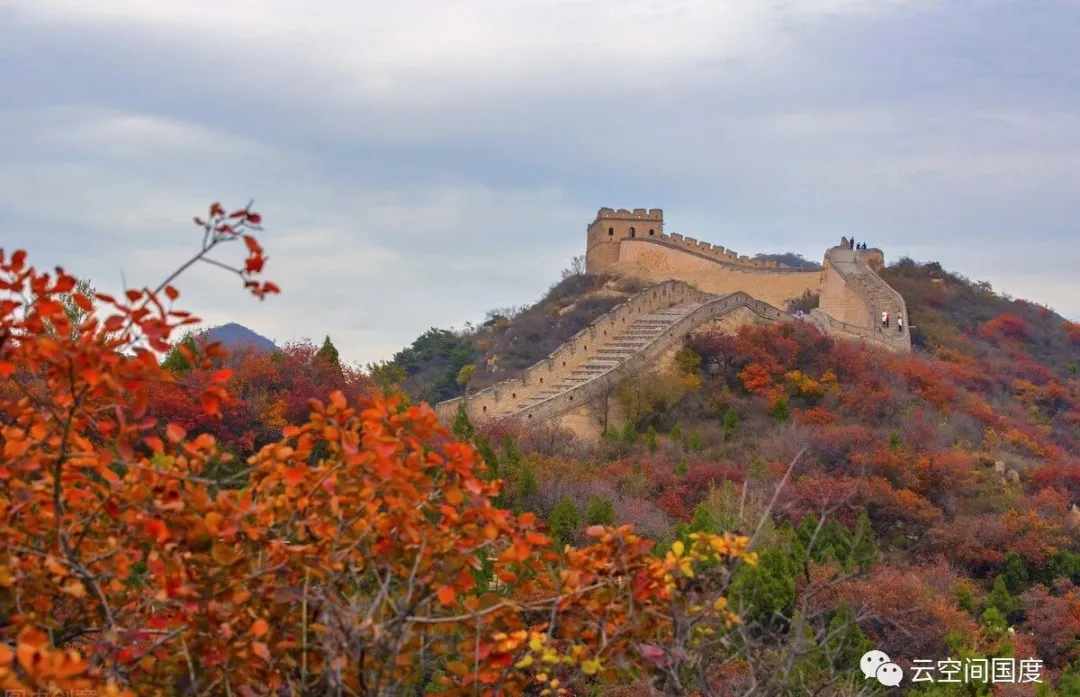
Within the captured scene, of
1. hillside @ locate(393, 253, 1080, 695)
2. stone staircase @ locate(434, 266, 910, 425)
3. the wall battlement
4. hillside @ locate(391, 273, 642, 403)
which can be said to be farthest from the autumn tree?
the wall battlement

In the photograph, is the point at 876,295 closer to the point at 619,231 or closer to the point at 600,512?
the point at 619,231

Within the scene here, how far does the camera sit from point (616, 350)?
31.5m

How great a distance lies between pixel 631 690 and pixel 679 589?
5.48 m

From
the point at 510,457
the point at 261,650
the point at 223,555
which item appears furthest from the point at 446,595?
the point at 510,457

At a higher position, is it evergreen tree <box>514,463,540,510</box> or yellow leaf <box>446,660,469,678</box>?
evergreen tree <box>514,463,540,510</box>

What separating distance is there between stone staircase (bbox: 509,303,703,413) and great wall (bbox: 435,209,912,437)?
4 cm

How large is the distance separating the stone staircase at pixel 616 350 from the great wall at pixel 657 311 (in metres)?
0.04

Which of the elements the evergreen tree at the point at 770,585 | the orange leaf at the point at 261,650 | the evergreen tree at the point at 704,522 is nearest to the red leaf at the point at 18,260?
the orange leaf at the point at 261,650

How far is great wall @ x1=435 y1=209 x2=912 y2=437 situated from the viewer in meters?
27.8

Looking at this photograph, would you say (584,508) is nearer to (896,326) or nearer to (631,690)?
(631,690)

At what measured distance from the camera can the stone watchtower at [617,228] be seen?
48.1 m

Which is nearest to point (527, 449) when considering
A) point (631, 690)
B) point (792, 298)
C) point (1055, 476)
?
point (1055, 476)

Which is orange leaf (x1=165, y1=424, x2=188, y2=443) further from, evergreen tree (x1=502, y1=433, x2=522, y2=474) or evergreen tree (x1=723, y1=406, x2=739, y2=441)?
evergreen tree (x1=723, y1=406, x2=739, y2=441)

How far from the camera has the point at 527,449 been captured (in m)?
24.6
